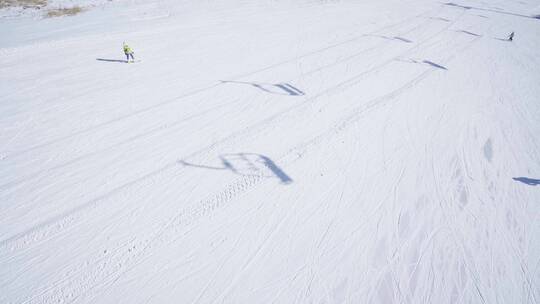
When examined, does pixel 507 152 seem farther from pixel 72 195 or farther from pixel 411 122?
pixel 72 195

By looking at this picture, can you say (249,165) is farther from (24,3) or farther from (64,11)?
(24,3)

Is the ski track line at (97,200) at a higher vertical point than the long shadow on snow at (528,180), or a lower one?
higher

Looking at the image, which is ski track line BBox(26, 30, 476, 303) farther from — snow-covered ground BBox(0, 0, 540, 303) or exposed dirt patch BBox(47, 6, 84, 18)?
exposed dirt patch BBox(47, 6, 84, 18)

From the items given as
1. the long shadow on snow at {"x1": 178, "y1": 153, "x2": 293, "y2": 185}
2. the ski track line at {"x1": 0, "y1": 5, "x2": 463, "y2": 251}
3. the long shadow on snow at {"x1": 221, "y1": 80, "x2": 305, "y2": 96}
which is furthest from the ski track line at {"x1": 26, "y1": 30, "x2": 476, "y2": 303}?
the long shadow on snow at {"x1": 221, "y1": 80, "x2": 305, "y2": 96}

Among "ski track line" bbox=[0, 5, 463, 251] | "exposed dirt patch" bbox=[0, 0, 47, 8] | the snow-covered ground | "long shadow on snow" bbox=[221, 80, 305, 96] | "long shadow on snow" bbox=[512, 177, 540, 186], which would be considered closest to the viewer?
the snow-covered ground

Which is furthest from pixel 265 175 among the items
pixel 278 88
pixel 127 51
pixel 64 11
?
pixel 64 11

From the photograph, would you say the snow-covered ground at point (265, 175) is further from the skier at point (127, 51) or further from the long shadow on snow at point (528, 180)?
the skier at point (127, 51)

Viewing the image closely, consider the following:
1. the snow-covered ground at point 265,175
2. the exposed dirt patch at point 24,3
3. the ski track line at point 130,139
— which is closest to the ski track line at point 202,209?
the snow-covered ground at point 265,175
